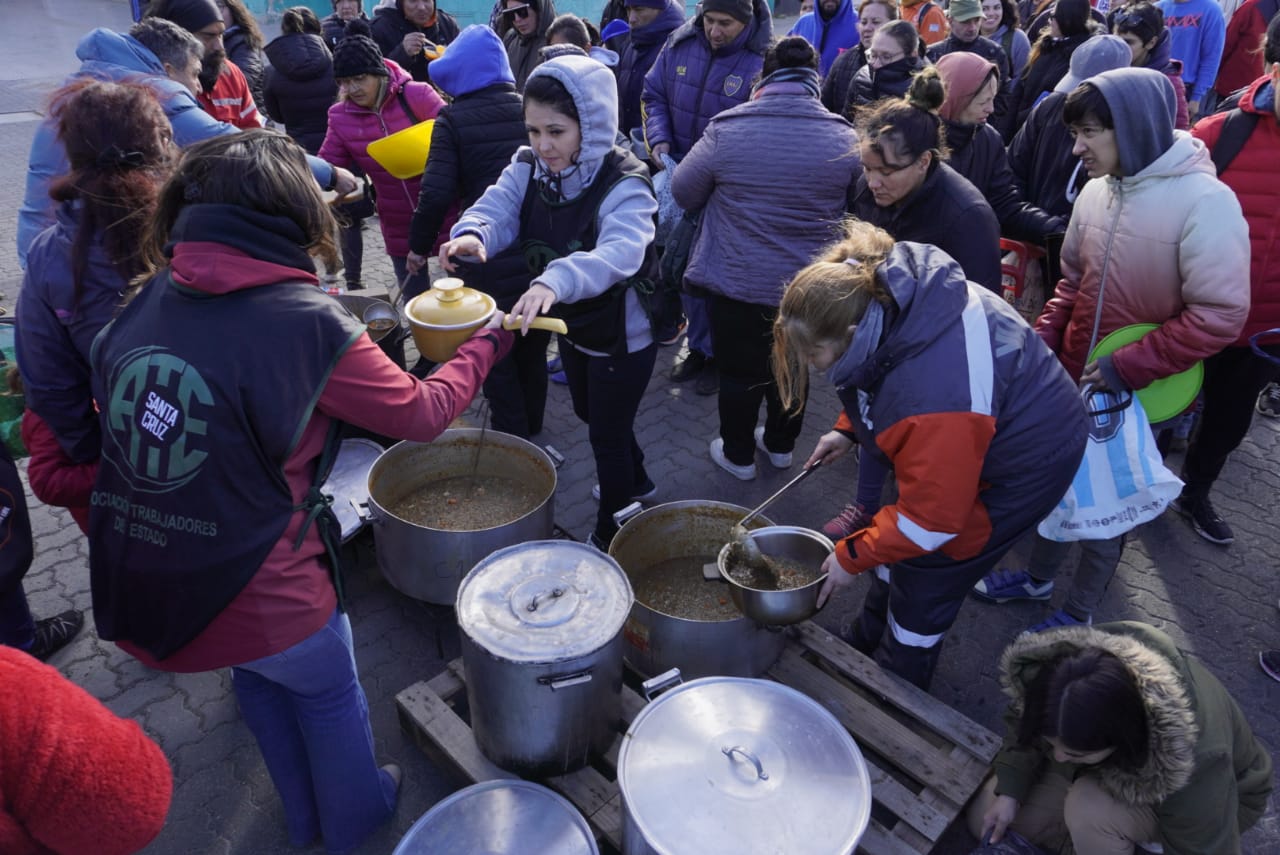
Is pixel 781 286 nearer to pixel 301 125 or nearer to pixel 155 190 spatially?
pixel 155 190

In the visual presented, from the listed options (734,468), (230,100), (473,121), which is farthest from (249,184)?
(230,100)

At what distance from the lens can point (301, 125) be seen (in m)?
5.91

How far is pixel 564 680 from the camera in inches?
82.7

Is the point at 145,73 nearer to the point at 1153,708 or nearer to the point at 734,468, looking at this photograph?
the point at 734,468

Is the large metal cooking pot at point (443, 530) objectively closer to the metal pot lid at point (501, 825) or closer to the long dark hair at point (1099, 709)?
the metal pot lid at point (501, 825)

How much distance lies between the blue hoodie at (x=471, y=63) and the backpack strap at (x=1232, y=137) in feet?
9.76

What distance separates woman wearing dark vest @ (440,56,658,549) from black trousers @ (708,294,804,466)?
771mm

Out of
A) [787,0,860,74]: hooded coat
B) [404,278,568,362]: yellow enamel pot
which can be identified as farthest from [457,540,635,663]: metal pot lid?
[787,0,860,74]: hooded coat

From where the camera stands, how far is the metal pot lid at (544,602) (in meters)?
2.11

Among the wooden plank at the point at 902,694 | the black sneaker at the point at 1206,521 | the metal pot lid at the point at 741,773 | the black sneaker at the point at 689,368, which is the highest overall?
the metal pot lid at the point at 741,773

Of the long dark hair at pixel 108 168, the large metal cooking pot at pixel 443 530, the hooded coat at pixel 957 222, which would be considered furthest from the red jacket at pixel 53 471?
the hooded coat at pixel 957 222

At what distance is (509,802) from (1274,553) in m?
3.76

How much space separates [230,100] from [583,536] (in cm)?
372

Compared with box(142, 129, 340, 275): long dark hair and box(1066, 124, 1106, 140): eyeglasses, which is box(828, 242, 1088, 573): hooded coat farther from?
box(142, 129, 340, 275): long dark hair
